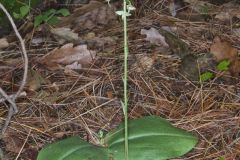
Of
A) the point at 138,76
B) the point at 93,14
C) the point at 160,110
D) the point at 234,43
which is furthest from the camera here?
the point at 93,14

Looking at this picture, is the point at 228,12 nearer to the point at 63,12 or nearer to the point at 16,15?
the point at 63,12

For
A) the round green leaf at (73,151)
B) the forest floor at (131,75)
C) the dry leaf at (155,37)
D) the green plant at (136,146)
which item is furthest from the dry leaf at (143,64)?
the round green leaf at (73,151)

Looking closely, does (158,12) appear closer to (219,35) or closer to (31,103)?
(219,35)

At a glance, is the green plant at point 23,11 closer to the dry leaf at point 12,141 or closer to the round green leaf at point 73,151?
the dry leaf at point 12,141

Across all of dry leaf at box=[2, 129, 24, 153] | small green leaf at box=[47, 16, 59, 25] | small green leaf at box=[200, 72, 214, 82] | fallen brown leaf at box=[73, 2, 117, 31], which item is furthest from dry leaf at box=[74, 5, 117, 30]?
dry leaf at box=[2, 129, 24, 153]

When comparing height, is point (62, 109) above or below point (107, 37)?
below

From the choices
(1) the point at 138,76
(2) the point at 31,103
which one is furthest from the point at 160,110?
(2) the point at 31,103

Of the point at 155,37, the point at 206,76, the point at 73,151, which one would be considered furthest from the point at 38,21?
the point at 73,151
